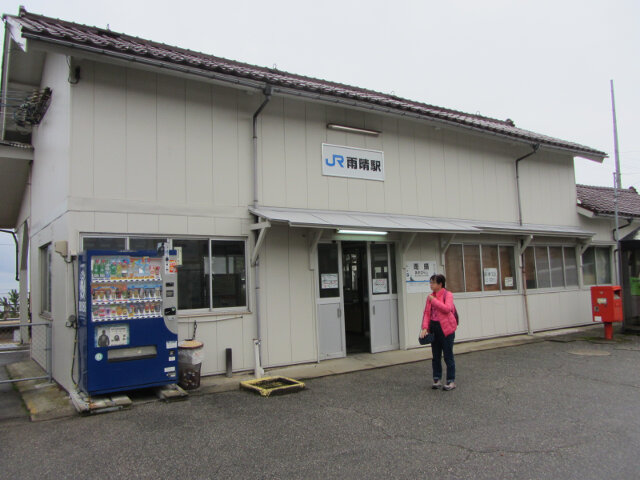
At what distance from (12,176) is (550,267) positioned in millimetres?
13228

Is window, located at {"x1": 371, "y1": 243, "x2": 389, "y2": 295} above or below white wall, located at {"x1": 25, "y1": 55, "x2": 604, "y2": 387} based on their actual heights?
below

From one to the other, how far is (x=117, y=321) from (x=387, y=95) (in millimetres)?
9325

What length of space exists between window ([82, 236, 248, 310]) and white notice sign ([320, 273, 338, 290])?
5.07 ft

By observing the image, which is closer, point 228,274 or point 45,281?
point 228,274

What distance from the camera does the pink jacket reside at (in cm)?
632

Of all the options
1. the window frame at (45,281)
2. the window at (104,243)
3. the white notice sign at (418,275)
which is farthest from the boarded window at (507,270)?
the window frame at (45,281)

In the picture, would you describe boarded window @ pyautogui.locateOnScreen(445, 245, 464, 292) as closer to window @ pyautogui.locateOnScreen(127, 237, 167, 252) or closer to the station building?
the station building

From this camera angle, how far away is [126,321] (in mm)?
5863

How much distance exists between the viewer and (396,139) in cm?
939

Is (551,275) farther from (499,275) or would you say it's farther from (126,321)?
(126,321)

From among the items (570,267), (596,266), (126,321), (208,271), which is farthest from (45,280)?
(596,266)

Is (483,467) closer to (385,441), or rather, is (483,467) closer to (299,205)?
(385,441)

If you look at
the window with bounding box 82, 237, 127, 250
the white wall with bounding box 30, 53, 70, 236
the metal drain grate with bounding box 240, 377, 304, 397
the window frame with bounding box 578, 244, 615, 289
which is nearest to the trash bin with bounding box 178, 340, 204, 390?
the metal drain grate with bounding box 240, 377, 304, 397

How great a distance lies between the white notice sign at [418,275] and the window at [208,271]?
3561mm
